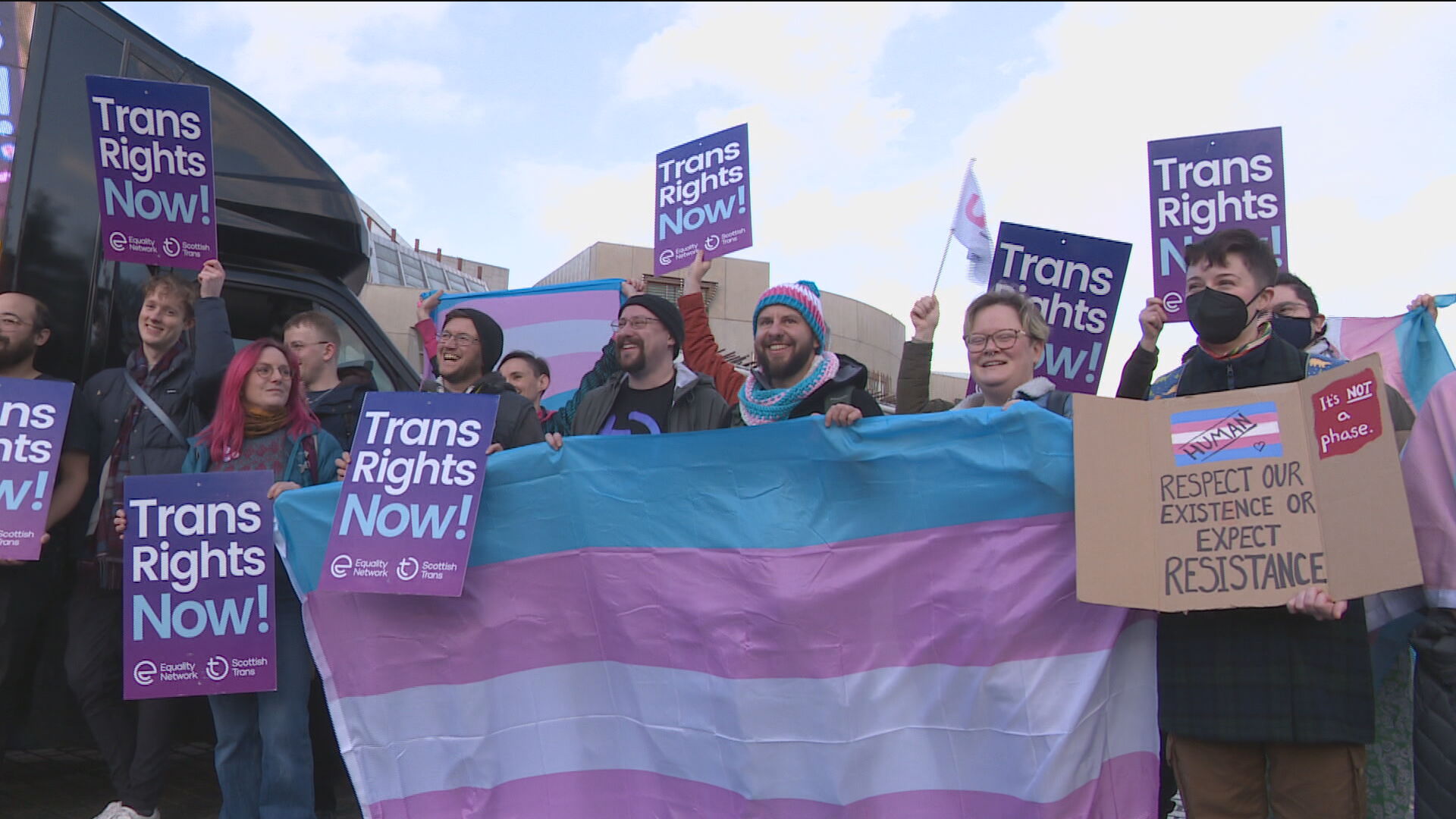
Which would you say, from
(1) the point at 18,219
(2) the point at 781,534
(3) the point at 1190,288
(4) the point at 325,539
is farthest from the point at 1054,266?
(1) the point at 18,219

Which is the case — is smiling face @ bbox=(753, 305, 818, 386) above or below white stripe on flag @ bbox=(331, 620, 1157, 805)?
above

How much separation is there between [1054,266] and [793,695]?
2.84m

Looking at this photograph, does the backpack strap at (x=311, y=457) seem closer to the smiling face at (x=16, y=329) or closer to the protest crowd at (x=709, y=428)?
the protest crowd at (x=709, y=428)

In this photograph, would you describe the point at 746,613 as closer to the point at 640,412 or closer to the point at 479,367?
the point at 640,412

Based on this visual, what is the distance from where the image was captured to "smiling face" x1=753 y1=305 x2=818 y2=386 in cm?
381

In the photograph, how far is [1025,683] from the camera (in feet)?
9.96

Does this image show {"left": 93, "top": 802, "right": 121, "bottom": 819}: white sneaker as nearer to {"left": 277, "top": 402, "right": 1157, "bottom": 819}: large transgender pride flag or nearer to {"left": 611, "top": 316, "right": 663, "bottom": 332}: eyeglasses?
{"left": 277, "top": 402, "right": 1157, "bottom": 819}: large transgender pride flag

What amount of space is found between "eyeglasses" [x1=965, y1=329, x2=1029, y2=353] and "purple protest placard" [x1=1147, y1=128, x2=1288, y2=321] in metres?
1.89

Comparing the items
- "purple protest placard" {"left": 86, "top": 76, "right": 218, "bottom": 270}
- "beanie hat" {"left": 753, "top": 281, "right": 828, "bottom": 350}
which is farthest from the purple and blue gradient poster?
"purple protest placard" {"left": 86, "top": 76, "right": 218, "bottom": 270}

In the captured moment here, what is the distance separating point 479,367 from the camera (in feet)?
14.3

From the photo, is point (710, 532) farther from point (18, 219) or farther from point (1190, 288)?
point (18, 219)

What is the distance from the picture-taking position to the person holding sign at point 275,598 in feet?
12.5

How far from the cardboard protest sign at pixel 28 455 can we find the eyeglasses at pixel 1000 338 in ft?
10.6

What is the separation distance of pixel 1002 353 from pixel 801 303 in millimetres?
773
